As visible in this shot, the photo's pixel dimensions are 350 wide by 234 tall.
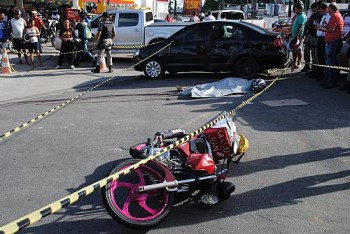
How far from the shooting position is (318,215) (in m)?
3.97

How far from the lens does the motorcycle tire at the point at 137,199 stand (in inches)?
141

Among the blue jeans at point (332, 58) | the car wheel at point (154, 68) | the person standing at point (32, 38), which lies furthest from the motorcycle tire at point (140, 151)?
the person standing at point (32, 38)

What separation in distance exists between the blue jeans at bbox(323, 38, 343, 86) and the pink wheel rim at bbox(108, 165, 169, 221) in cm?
728

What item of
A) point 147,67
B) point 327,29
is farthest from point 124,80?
point 327,29

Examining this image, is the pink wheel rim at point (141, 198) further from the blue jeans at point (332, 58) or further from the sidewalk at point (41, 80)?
the blue jeans at point (332, 58)

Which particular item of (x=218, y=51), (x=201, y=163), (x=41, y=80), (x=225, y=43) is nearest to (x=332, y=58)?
(x=225, y=43)

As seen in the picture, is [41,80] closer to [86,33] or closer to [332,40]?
[86,33]

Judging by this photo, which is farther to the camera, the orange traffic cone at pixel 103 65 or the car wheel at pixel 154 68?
the orange traffic cone at pixel 103 65

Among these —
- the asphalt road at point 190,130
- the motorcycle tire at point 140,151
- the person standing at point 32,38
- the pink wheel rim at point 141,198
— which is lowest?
the asphalt road at point 190,130

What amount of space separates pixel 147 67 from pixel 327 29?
5.22 meters

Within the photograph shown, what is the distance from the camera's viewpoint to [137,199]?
12.6ft

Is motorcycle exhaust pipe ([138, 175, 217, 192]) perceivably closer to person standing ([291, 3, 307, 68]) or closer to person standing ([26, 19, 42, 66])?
person standing ([291, 3, 307, 68])

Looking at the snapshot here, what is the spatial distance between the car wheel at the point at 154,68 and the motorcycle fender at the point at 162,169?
8.60 m

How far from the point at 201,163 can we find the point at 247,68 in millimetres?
7852
